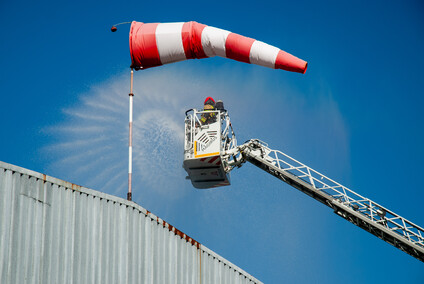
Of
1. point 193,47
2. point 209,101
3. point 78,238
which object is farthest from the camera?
point 209,101

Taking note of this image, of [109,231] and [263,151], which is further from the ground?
[263,151]

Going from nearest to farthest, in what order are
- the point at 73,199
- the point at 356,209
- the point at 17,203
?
the point at 17,203 → the point at 73,199 → the point at 356,209

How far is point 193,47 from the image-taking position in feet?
87.5

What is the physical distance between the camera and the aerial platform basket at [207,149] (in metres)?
30.4

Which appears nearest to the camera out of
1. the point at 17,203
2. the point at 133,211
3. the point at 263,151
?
the point at 17,203

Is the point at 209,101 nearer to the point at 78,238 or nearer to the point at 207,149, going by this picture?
the point at 207,149

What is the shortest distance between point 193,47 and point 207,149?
5.92 metres

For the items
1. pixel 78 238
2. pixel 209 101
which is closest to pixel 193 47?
pixel 209 101

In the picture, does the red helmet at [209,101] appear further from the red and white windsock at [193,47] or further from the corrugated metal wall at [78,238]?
the corrugated metal wall at [78,238]

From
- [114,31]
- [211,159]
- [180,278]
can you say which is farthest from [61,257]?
[211,159]

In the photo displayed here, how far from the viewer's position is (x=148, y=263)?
18781 millimetres

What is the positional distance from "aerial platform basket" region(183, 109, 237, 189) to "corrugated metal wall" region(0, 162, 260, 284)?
32.3ft

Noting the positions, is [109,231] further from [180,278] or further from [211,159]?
[211,159]

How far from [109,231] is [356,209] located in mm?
15393
